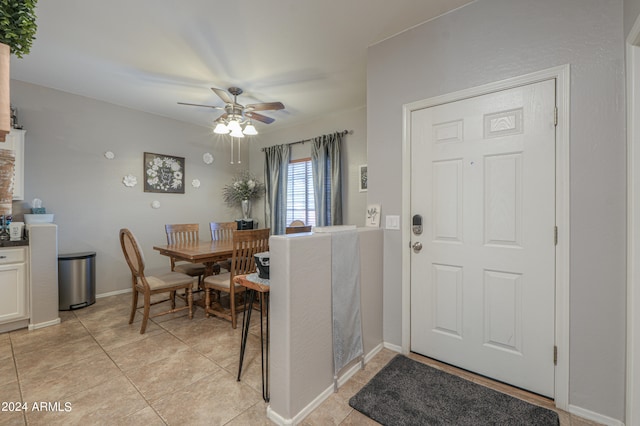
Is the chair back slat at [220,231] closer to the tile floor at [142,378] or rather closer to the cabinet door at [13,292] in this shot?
the tile floor at [142,378]

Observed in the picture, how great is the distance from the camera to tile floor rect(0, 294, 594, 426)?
1588 millimetres

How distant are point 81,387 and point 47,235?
1.87 m

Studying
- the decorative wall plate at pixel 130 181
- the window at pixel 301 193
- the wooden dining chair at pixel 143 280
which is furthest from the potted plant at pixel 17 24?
the window at pixel 301 193

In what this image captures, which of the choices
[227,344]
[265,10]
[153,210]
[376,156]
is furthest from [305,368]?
[153,210]

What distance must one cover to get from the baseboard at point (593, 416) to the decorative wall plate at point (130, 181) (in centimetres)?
522

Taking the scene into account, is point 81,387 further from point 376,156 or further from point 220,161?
point 220,161

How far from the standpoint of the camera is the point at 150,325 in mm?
2855

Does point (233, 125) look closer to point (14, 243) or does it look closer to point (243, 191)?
point (243, 191)

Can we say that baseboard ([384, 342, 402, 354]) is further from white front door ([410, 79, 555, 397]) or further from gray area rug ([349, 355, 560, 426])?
gray area rug ([349, 355, 560, 426])

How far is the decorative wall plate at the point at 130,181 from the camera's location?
3.98 m

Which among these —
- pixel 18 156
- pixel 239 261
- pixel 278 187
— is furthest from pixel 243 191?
pixel 18 156

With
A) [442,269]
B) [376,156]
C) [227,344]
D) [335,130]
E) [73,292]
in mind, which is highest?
[335,130]

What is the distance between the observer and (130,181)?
4.03 metres

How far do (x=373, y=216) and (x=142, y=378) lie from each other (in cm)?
217
